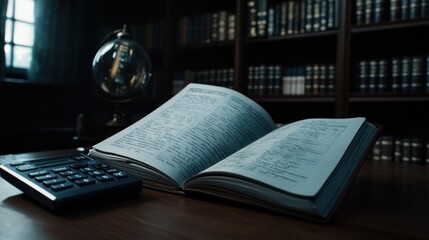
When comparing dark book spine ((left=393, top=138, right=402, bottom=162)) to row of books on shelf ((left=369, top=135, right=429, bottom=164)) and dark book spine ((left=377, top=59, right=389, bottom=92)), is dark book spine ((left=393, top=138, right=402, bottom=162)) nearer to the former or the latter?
row of books on shelf ((left=369, top=135, right=429, bottom=164))

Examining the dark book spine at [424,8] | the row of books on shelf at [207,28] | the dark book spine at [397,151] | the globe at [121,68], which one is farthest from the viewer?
the row of books on shelf at [207,28]

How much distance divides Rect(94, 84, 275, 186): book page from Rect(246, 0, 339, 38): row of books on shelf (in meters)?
1.23

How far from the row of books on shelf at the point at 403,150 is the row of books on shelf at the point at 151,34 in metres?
1.40

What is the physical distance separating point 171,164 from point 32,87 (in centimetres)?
224

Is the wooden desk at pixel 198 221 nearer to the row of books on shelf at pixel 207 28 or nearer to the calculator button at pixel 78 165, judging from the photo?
the calculator button at pixel 78 165

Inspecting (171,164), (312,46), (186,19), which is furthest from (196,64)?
(171,164)

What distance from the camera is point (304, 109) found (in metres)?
2.03

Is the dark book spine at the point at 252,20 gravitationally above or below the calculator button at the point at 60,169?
above

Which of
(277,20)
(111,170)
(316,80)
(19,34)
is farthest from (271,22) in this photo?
(19,34)

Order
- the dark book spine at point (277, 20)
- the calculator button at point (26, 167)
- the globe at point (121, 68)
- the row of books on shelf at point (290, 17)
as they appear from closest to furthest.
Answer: the calculator button at point (26, 167) → the globe at point (121, 68) → the row of books on shelf at point (290, 17) → the dark book spine at point (277, 20)

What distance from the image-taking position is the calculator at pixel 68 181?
34 cm

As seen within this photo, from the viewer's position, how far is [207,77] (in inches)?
81.6

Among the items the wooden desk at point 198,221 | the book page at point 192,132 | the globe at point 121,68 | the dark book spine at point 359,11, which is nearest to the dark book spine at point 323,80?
the dark book spine at point 359,11

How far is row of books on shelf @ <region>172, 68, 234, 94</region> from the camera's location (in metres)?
1.99
